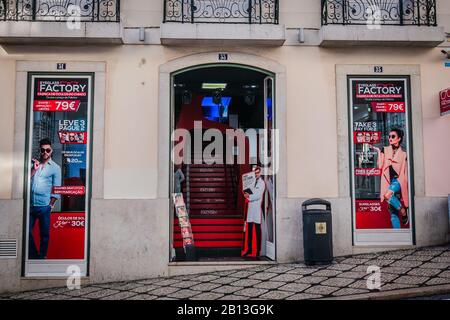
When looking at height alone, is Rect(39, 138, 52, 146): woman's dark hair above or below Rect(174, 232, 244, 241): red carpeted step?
above

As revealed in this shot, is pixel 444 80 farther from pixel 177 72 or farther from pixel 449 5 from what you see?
pixel 177 72

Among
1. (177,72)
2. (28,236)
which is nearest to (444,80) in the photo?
(177,72)

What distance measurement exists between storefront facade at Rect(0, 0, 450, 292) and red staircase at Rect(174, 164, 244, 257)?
1.63m

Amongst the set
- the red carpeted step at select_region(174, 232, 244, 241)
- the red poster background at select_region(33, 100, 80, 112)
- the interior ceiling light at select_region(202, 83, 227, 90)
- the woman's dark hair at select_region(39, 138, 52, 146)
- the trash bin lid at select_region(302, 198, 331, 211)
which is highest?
the interior ceiling light at select_region(202, 83, 227, 90)

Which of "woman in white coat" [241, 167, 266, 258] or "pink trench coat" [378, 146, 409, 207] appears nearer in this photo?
"pink trench coat" [378, 146, 409, 207]

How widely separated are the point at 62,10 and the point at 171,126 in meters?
3.10

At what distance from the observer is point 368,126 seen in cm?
874

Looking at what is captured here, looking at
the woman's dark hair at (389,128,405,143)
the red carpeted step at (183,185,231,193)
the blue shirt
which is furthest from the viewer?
the red carpeted step at (183,185,231,193)

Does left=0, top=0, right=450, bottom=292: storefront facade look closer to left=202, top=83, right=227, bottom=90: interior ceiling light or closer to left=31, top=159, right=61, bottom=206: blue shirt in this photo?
left=31, top=159, right=61, bottom=206: blue shirt

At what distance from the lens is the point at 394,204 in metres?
8.60

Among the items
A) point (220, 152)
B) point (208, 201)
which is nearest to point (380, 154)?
point (208, 201)

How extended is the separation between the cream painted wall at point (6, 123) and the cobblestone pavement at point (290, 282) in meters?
2.06

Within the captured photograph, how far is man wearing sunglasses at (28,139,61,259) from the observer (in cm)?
802

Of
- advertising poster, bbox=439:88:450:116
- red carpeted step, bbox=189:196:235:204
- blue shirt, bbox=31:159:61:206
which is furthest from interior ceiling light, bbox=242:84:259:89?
blue shirt, bbox=31:159:61:206
